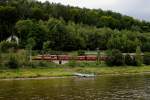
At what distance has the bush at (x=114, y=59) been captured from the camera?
13575 cm

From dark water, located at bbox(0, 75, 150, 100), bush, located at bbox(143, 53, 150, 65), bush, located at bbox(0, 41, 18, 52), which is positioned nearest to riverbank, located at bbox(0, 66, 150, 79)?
bush, located at bbox(143, 53, 150, 65)

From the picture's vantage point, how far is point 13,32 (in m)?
180

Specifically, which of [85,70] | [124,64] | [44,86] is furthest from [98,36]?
[44,86]

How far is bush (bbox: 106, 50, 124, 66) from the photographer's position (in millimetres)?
135750

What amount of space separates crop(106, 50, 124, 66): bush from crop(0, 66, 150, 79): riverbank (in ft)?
11.6

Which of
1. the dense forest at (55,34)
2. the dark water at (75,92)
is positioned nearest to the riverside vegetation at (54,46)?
the dense forest at (55,34)

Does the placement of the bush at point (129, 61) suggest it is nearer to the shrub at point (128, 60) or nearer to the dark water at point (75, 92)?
the shrub at point (128, 60)

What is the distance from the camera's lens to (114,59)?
447ft

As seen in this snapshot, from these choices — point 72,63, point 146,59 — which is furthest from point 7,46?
point 146,59

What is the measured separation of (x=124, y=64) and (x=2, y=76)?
155 feet

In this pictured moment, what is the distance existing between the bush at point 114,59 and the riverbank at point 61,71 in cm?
353

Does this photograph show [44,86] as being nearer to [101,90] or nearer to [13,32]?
[101,90]

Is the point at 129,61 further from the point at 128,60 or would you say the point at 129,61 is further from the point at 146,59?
the point at 146,59

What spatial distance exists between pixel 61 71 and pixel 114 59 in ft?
79.6
